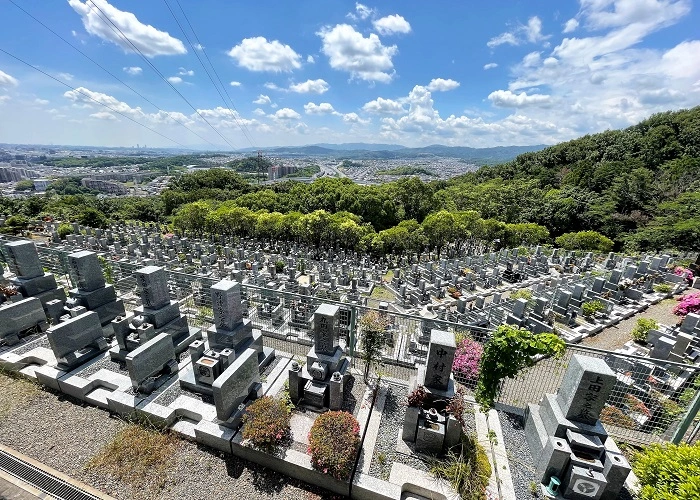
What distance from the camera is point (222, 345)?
7262 mm

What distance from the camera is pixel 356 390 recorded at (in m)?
6.80

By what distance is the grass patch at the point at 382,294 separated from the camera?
1943 cm

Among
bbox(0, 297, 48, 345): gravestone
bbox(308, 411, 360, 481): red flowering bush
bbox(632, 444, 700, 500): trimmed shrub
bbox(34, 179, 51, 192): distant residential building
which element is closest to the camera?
bbox(632, 444, 700, 500): trimmed shrub

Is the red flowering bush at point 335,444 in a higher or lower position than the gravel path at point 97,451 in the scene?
higher

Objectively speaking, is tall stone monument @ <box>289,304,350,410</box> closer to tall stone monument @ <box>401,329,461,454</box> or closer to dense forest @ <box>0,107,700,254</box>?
tall stone monument @ <box>401,329,461,454</box>

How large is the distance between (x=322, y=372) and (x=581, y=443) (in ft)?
15.8

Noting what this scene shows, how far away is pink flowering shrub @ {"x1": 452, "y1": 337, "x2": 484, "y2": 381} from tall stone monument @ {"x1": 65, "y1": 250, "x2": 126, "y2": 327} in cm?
1032

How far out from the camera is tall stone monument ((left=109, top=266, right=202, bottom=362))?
7.32 metres

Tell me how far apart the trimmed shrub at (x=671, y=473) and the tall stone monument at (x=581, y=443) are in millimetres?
273

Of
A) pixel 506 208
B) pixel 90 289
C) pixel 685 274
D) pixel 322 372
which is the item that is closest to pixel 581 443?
pixel 322 372

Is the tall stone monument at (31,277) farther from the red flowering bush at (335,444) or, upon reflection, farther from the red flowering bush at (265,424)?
the red flowering bush at (335,444)

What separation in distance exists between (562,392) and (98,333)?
36.6 ft

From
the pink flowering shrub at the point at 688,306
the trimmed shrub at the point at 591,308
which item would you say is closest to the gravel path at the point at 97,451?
the trimmed shrub at the point at 591,308

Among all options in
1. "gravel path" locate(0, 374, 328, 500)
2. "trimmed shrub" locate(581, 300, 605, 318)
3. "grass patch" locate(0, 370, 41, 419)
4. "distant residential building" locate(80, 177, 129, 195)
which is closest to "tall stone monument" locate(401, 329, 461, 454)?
"gravel path" locate(0, 374, 328, 500)
